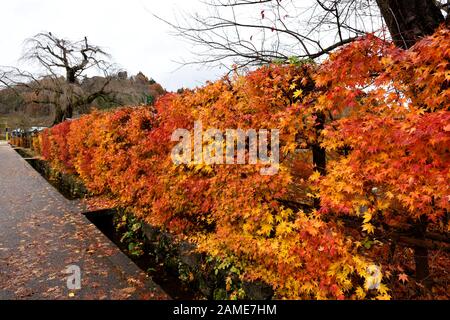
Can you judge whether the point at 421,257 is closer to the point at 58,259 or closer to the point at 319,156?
the point at 319,156

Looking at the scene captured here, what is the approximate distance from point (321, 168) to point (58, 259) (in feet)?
13.2

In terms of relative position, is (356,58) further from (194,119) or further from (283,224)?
(194,119)

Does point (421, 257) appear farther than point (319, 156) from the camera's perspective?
No

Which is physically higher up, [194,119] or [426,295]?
[194,119]

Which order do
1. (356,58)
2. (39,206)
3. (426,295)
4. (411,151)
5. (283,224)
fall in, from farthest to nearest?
(39,206) < (283,224) < (426,295) < (356,58) < (411,151)

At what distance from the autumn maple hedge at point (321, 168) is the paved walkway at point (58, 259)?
108cm

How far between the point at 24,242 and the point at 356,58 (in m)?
5.84

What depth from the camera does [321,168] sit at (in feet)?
10.5

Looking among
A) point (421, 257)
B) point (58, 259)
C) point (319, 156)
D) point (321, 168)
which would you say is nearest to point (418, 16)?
point (319, 156)

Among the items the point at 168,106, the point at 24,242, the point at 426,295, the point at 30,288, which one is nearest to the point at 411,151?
the point at 426,295

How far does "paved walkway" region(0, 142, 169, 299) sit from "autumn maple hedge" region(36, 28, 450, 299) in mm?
1076

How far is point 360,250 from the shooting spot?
298 cm

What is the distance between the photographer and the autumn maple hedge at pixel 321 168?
2252 millimetres
